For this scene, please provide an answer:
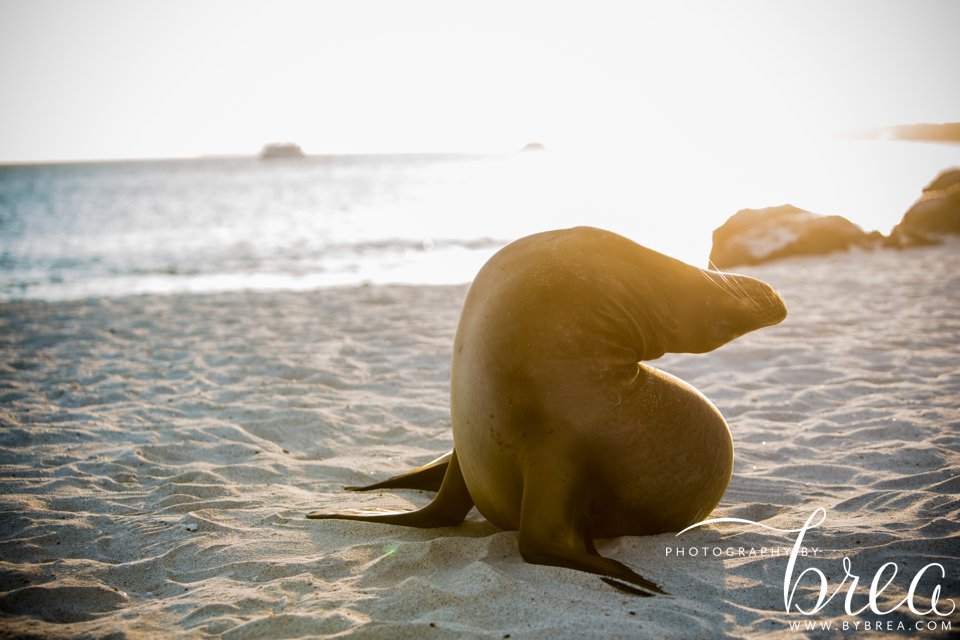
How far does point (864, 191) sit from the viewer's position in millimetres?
6363

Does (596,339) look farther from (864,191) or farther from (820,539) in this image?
(864,191)

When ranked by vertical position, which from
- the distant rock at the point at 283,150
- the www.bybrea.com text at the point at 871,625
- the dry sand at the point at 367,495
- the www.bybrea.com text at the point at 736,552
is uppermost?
the distant rock at the point at 283,150

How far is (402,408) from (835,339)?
4.59m

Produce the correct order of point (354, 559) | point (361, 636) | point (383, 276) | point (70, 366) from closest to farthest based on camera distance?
point (361, 636)
point (354, 559)
point (70, 366)
point (383, 276)

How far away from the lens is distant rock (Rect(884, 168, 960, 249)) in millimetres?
13883

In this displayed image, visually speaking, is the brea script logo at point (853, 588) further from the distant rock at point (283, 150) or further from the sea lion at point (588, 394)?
the distant rock at point (283, 150)

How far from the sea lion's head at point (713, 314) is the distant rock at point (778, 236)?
10372mm

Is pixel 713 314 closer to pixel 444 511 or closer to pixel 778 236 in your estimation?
pixel 444 511

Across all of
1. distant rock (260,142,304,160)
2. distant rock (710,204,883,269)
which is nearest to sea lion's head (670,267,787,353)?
distant rock (710,204,883,269)

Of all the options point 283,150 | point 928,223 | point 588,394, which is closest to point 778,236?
point 928,223

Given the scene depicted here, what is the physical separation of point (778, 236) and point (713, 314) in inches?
452

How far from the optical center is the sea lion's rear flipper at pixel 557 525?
9.50 feet

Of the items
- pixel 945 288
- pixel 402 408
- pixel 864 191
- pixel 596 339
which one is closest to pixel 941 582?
pixel 596 339

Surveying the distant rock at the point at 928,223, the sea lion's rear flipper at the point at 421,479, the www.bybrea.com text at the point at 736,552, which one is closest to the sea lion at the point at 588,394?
the www.bybrea.com text at the point at 736,552
